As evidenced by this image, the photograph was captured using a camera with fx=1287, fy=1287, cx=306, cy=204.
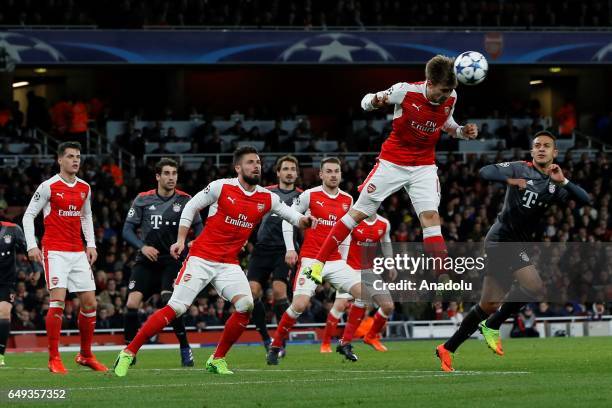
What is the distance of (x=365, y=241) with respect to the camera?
1875 cm

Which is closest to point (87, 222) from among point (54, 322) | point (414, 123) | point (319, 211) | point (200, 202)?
point (54, 322)

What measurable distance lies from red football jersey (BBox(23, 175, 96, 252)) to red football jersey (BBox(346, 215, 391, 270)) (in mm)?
4470

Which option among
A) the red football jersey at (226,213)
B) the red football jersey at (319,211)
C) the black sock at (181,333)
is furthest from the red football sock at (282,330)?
the red football jersey at (226,213)

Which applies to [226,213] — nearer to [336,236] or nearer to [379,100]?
[336,236]

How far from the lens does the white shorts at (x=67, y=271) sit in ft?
48.9

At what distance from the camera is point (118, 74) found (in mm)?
39281

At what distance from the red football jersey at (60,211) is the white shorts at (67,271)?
85 mm

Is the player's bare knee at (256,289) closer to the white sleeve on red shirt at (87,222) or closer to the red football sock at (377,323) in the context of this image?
the red football sock at (377,323)

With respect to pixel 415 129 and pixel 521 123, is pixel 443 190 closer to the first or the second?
pixel 521 123

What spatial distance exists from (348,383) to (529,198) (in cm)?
314

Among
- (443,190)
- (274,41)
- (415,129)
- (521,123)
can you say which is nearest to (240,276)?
(415,129)

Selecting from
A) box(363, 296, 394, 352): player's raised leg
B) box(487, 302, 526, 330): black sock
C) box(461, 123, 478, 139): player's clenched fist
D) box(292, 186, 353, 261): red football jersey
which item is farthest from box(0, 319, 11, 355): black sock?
box(461, 123, 478, 139): player's clenched fist

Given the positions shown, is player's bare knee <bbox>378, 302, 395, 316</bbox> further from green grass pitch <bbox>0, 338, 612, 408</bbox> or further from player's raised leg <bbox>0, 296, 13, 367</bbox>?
player's raised leg <bbox>0, 296, 13, 367</bbox>

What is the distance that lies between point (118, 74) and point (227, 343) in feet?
87.2
